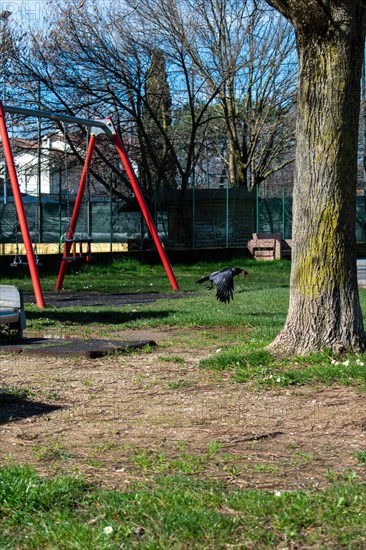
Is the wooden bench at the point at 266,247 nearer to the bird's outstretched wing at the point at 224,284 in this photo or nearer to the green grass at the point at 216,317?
the green grass at the point at 216,317

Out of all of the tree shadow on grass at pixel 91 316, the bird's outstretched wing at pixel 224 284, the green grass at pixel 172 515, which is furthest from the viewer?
the tree shadow on grass at pixel 91 316

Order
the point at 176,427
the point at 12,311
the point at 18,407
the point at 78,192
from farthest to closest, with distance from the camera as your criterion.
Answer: the point at 78,192 < the point at 12,311 < the point at 18,407 < the point at 176,427

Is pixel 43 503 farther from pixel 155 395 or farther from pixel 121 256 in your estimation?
pixel 121 256

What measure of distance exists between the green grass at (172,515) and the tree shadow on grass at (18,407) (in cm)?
154

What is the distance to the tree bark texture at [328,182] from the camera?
23.6ft

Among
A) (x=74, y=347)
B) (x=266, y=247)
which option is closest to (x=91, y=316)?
(x=74, y=347)

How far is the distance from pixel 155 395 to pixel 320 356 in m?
1.61

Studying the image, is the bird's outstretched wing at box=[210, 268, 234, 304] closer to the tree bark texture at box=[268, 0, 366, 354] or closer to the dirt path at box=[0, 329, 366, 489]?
the dirt path at box=[0, 329, 366, 489]

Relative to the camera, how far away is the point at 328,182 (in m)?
7.21

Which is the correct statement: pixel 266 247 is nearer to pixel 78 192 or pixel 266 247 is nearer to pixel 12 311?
pixel 78 192

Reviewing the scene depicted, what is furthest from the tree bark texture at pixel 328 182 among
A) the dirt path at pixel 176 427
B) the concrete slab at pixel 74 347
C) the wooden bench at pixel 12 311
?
the wooden bench at pixel 12 311

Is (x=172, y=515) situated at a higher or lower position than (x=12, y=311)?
lower

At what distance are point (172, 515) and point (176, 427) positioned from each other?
5.70 feet

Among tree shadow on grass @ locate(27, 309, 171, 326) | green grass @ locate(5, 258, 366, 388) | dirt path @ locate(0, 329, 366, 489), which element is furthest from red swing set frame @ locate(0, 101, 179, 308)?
dirt path @ locate(0, 329, 366, 489)
